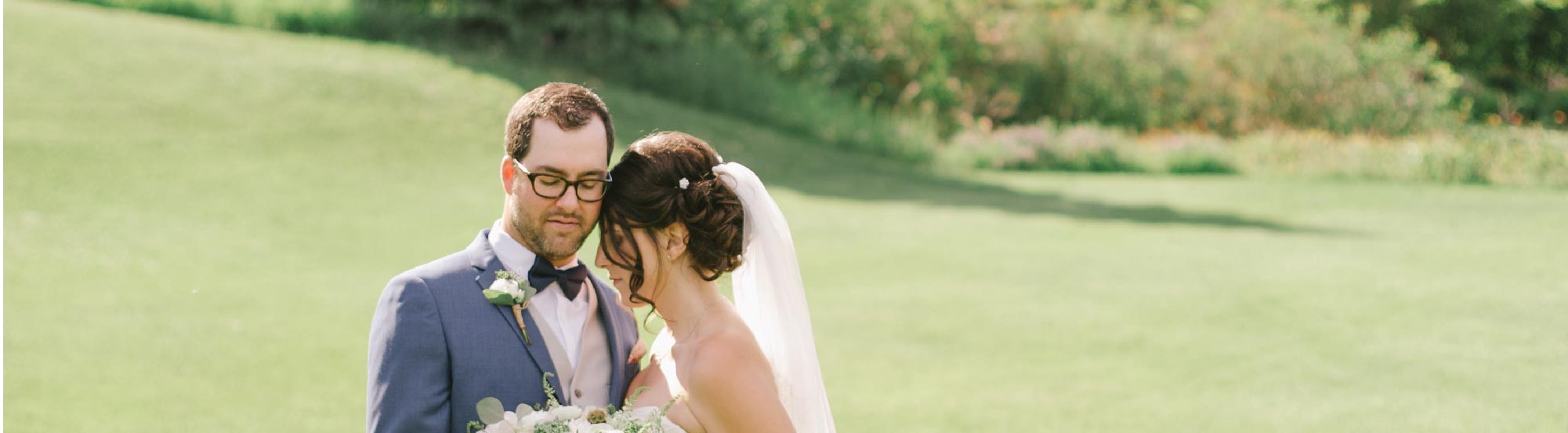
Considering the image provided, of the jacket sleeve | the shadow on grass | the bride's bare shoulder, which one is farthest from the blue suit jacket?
the shadow on grass

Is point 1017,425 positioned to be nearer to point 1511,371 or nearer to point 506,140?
point 1511,371

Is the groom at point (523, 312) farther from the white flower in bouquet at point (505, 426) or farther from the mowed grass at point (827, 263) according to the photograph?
the mowed grass at point (827, 263)

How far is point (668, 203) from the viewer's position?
316cm

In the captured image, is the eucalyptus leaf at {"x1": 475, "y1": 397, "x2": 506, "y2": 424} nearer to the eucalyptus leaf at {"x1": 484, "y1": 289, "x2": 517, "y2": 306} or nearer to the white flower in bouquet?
the white flower in bouquet

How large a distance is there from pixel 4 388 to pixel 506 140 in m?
5.75

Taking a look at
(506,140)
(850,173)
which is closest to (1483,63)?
(850,173)

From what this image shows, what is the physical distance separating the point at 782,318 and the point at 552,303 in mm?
743

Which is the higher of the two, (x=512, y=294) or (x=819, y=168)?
(x=512, y=294)

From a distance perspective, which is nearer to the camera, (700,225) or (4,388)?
(700,225)

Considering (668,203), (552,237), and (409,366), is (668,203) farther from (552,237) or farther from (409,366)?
(409,366)

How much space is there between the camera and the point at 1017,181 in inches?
752

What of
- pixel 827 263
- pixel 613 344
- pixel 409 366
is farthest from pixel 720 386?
pixel 827 263

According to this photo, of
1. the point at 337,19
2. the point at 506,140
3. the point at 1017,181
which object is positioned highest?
the point at 506,140

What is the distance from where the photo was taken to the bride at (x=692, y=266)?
3205 mm
